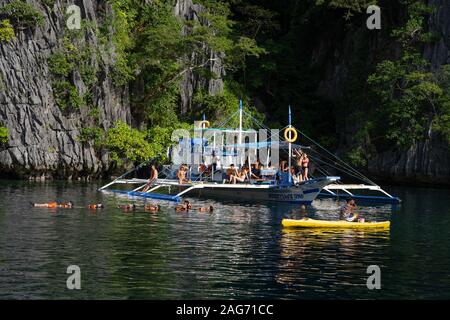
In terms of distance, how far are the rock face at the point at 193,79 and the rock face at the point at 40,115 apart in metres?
9.71

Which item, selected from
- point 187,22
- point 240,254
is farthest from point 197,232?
point 187,22

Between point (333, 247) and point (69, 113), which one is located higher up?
point (69, 113)

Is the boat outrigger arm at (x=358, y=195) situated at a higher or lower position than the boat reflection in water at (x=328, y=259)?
higher

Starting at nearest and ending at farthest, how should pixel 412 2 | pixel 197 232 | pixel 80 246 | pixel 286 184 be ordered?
pixel 80 246 < pixel 197 232 < pixel 286 184 < pixel 412 2

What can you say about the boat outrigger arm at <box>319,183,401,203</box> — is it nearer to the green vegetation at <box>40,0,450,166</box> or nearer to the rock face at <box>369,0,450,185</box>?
the rock face at <box>369,0,450,185</box>

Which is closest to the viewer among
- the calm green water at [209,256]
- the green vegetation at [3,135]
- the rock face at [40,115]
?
the calm green water at [209,256]

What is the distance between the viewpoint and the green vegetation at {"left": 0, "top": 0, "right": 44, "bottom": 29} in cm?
5641

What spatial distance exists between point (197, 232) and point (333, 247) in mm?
5635

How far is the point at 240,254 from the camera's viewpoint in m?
24.0

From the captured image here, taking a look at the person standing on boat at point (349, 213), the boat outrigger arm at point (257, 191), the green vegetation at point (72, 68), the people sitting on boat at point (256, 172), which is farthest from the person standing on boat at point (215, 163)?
the person standing on boat at point (349, 213)

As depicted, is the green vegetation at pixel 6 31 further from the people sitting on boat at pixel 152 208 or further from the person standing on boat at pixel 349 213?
the person standing on boat at pixel 349 213

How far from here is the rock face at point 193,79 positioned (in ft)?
226

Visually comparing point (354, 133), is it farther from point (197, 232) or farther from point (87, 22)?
point (197, 232)
